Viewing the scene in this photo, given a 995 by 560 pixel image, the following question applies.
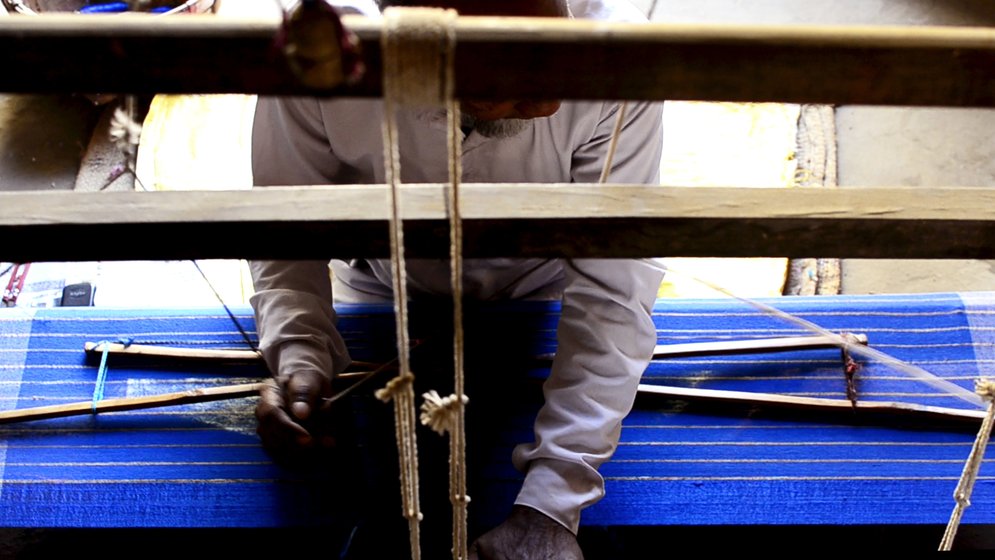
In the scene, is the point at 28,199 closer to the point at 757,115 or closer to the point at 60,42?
the point at 60,42

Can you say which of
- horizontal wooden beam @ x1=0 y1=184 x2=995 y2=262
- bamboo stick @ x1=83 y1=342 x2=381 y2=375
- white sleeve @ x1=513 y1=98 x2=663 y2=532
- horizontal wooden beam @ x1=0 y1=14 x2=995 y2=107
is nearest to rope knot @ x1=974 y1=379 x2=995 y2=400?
horizontal wooden beam @ x1=0 y1=184 x2=995 y2=262

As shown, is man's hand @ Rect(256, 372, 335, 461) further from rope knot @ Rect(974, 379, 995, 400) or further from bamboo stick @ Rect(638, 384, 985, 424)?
rope knot @ Rect(974, 379, 995, 400)

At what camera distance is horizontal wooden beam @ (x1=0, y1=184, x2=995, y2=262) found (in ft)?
2.86

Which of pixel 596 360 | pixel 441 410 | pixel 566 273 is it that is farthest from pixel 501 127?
pixel 441 410

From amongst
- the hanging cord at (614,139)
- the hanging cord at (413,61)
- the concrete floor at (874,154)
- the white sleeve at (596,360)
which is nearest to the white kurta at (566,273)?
the white sleeve at (596,360)

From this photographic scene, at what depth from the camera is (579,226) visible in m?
0.89

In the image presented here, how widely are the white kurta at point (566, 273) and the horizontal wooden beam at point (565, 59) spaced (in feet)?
2.47

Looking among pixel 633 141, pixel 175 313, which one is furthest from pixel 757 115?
pixel 175 313

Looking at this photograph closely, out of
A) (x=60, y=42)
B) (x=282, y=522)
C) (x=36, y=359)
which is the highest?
(x=60, y=42)

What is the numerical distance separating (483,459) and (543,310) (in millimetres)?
391

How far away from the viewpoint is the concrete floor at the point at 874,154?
2693 millimetres

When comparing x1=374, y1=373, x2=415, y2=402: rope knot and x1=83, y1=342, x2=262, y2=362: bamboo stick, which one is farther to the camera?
x1=83, y1=342, x2=262, y2=362: bamboo stick

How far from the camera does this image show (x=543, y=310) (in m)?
1.90

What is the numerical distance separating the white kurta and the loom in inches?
8.1
